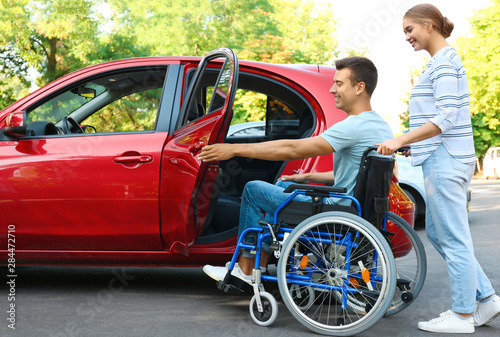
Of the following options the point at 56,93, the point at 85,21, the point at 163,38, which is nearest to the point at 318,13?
the point at 163,38

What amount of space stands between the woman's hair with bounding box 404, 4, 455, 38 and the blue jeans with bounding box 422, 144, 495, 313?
0.68 m

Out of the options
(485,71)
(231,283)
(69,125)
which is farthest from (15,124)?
(485,71)

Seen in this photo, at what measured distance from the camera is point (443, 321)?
11.5 feet

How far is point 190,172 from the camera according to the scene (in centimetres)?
382

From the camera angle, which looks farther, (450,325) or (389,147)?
(450,325)

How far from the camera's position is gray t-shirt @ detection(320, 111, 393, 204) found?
3535mm

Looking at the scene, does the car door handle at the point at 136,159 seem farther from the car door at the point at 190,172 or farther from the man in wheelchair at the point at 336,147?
the man in wheelchair at the point at 336,147

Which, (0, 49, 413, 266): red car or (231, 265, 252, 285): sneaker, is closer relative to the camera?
(231, 265, 252, 285): sneaker

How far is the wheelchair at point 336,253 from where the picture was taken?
3342 mm

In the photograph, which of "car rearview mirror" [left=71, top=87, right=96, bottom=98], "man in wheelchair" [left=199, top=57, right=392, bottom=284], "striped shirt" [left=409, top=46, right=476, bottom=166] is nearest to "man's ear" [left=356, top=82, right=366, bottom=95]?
"man in wheelchair" [left=199, top=57, right=392, bottom=284]

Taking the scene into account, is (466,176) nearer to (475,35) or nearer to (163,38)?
(163,38)

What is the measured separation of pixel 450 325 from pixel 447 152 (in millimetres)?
989

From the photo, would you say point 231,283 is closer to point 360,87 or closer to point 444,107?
point 360,87

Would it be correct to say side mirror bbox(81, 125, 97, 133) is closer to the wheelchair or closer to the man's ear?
the wheelchair
